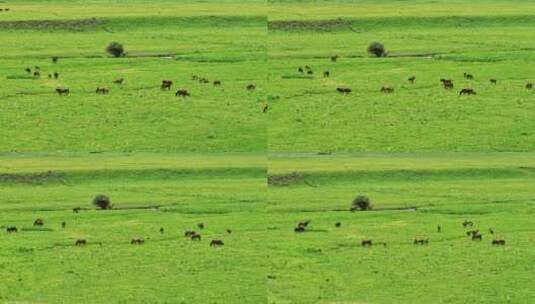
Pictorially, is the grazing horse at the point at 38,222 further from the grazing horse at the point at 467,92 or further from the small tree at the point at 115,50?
the grazing horse at the point at 467,92

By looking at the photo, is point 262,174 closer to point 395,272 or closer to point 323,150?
point 323,150

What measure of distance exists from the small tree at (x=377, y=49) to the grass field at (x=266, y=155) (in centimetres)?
104

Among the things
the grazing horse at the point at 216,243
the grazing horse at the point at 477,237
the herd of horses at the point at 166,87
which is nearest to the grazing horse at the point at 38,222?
the grazing horse at the point at 216,243

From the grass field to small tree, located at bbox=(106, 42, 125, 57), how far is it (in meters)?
0.61

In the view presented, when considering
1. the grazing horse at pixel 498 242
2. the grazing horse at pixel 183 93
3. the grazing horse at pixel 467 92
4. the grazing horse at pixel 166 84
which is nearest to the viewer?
the grazing horse at pixel 498 242

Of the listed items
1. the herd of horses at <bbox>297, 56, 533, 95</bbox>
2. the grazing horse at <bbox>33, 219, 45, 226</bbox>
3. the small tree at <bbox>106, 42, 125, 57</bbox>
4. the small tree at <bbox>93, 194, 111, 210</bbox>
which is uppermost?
the small tree at <bbox>106, 42, 125, 57</bbox>

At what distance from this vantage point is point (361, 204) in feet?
198

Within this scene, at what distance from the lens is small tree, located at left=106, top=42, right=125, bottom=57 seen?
242ft

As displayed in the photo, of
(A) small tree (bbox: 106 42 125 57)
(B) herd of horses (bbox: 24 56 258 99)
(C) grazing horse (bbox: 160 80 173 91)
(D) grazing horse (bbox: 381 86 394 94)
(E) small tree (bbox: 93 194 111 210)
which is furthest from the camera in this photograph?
(A) small tree (bbox: 106 42 125 57)

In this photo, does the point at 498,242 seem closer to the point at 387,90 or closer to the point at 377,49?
the point at 387,90

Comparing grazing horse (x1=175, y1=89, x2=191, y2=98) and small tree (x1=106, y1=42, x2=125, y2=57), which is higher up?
small tree (x1=106, y1=42, x2=125, y2=57)

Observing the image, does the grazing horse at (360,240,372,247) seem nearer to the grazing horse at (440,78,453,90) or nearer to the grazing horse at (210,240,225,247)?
the grazing horse at (210,240,225,247)

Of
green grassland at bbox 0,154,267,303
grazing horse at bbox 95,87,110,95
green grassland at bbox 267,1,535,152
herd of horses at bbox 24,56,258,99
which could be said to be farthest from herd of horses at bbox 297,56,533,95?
grazing horse at bbox 95,87,110,95

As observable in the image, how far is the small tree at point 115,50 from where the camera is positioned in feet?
242
